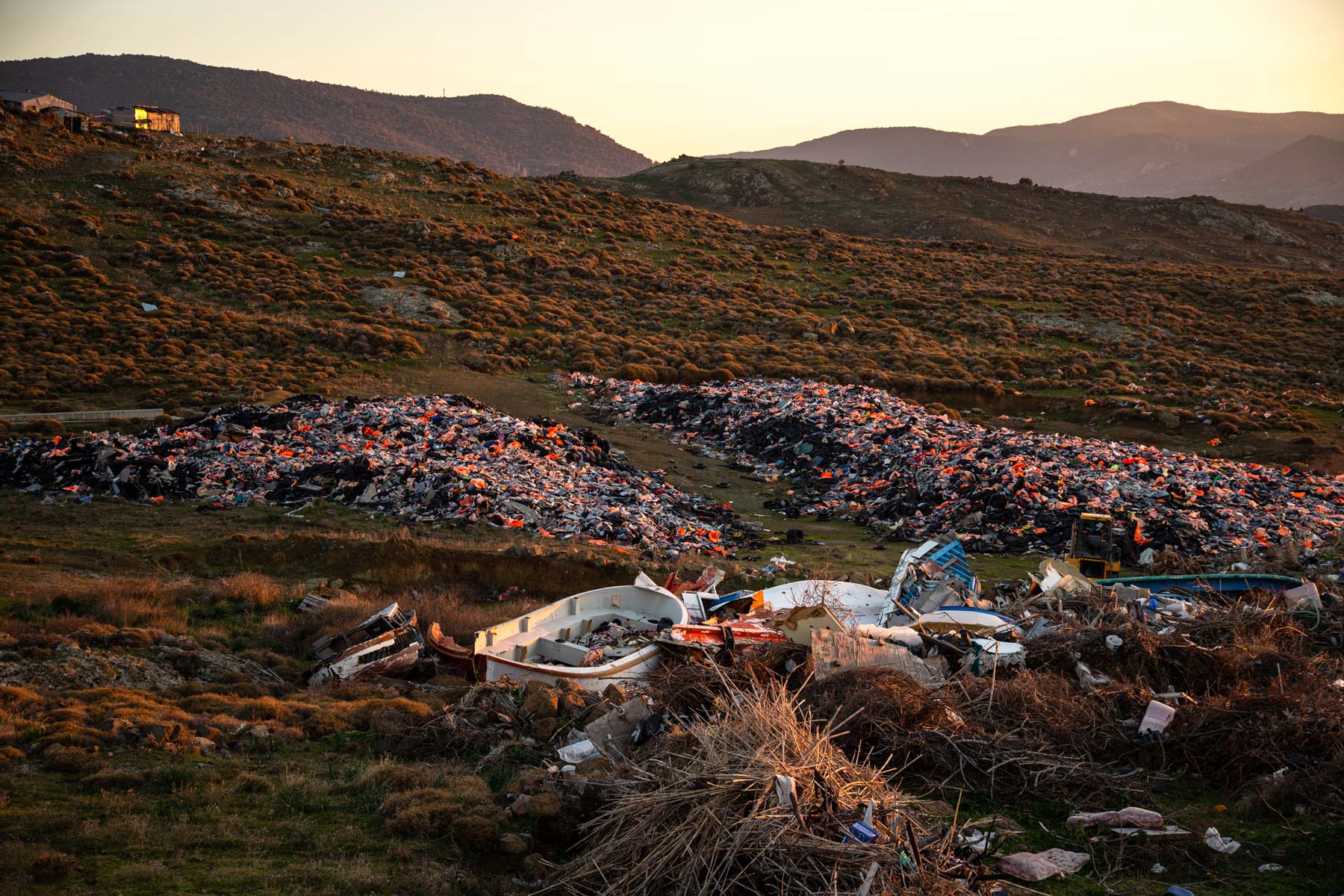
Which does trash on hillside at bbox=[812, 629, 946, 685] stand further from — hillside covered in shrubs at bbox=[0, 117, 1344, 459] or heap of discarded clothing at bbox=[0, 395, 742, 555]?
hillside covered in shrubs at bbox=[0, 117, 1344, 459]

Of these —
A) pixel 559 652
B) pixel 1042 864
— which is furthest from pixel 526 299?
pixel 1042 864

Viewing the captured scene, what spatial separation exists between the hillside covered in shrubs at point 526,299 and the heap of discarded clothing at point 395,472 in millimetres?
5114

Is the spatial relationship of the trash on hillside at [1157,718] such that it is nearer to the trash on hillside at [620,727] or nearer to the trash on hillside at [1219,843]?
the trash on hillside at [1219,843]

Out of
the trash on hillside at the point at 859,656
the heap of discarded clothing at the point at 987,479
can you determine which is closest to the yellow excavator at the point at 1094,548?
the heap of discarded clothing at the point at 987,479

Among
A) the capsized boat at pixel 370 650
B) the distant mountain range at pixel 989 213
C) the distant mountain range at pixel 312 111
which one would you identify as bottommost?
the capsized boat at pixel 370 650

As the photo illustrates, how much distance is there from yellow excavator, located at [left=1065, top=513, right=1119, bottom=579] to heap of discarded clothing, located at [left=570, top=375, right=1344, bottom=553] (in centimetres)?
151

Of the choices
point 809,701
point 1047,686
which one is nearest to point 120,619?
point 809,701

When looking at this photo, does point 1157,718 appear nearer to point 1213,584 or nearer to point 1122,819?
point 1122,819

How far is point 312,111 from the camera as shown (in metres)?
137

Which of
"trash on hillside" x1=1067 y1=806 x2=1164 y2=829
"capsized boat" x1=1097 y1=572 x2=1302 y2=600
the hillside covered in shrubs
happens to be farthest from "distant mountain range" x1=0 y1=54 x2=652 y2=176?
"trash on hillside" x1=1067 y1=806 x2=1164 y2=829

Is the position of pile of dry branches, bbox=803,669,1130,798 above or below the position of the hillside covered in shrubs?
below

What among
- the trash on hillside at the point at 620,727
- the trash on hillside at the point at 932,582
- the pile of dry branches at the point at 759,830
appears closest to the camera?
the pile of dry branches at the point at 759,830

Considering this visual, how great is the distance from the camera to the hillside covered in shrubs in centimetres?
3116

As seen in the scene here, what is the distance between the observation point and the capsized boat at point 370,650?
11586 millimetres
